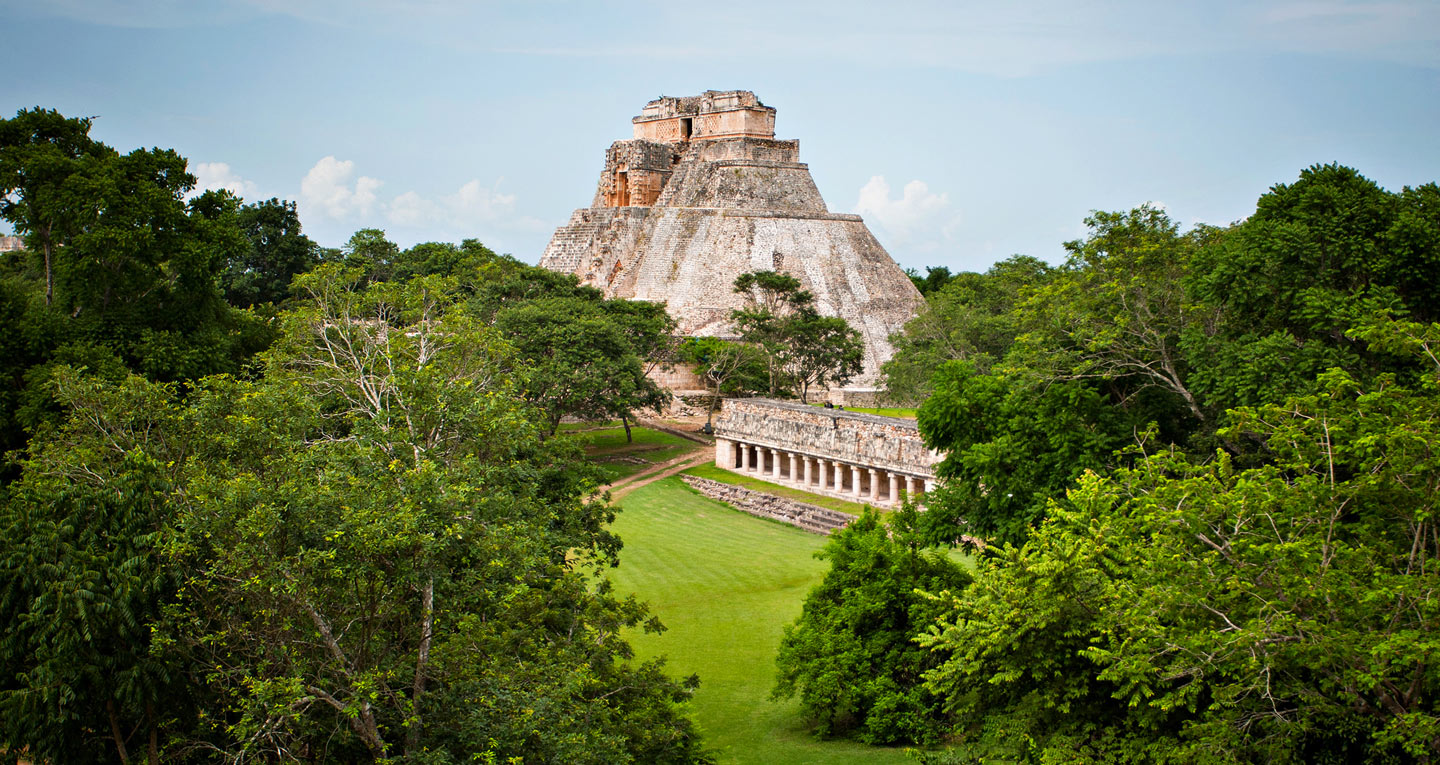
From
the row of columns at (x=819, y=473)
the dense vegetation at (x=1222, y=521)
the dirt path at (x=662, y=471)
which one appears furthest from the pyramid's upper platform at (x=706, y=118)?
the dense vegetation at (x=1222, y=521)

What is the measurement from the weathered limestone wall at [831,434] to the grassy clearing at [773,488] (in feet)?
3.77

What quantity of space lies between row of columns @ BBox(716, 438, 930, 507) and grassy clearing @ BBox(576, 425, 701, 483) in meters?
2.54

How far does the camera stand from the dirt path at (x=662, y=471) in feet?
115

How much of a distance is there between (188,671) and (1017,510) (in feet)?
40.2

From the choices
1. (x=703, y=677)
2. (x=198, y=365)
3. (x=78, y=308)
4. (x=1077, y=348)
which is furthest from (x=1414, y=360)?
(x=78, y=308)

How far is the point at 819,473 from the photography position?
35000 millimetres

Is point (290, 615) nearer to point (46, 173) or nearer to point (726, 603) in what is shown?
point (726, 603)

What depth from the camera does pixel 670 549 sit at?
92.0 ft

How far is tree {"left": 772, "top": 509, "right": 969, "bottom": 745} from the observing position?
16.5 m

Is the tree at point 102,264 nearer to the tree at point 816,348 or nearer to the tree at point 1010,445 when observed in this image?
the tree at point 1010,445

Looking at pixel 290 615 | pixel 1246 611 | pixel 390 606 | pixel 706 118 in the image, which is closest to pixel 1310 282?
pixel 1246 611

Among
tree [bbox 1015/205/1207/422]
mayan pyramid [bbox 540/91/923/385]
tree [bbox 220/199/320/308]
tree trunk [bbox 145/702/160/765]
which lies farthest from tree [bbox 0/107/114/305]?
tree [bbox 220/199/320/308]

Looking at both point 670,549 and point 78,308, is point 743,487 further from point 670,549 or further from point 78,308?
point 78,308

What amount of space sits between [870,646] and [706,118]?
1928 inches
